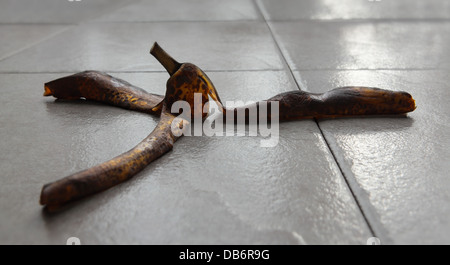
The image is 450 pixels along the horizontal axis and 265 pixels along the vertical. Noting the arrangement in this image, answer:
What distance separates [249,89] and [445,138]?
692 mm

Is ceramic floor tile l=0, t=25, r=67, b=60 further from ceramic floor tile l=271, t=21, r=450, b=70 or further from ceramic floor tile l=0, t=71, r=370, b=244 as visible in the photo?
ceramic floor tile l=271, t=21, r=450, b=70

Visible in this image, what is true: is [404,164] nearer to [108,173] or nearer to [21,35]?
[108,173]

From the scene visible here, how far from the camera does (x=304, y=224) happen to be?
836mm

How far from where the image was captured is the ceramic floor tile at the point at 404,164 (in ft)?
2.77

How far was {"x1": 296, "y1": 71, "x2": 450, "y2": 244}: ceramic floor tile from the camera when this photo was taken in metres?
0.84

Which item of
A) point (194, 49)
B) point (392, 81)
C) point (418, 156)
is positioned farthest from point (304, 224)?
point (194, 49)

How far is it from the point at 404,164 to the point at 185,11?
8.16ft

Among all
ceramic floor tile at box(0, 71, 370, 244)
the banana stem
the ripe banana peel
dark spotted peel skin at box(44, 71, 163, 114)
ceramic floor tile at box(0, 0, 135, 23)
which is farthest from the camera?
ceramic floor tile at box(0, 0, 135, 23)

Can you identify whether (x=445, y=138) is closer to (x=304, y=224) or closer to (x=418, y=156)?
(x=418, y=156)

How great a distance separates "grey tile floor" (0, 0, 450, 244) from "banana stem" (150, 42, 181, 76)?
18 centimetres

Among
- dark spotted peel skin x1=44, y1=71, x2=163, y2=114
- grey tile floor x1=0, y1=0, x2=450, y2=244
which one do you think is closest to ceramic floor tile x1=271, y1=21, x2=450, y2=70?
grey tile floor x1=0, y1=0, x2=450, y2=244

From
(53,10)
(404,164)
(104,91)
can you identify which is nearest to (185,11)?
(53,10)

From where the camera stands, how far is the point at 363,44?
227 cm
